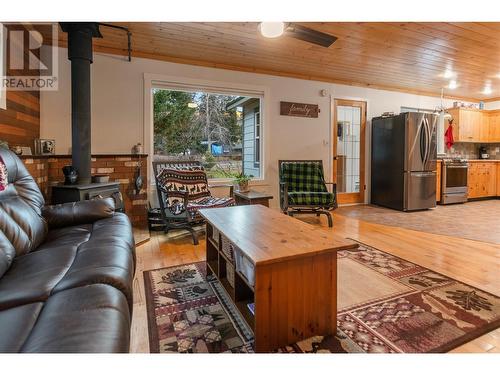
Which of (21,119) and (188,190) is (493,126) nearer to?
(188,190)

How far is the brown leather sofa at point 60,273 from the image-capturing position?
0.82 metres

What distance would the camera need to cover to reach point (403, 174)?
487 cm

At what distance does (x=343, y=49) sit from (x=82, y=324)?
12.8ft

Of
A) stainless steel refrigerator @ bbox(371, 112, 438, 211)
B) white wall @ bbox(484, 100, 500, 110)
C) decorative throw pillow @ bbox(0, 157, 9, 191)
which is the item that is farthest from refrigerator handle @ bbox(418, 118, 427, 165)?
decorative throw pillow @ bbox(0, 157, 9, 191)

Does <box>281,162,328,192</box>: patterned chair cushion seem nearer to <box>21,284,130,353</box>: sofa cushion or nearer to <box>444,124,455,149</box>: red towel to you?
<box>21,284,130,353</box>: sofa cushion

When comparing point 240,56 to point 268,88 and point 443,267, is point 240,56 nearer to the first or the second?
point 268,88

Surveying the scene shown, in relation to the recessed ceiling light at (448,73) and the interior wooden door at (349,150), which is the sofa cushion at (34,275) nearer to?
the interior wooden door at (349,150)

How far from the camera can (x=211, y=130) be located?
174 inches

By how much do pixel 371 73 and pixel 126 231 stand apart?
4.48 meters

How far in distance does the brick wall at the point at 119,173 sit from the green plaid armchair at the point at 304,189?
1.84 metres

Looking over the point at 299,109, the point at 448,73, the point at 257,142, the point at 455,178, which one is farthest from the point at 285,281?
the point at 455,178

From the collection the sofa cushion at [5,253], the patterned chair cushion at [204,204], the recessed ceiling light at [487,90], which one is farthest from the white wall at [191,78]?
the sofa cushion at [5,253]

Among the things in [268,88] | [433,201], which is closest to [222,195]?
[268,88]
